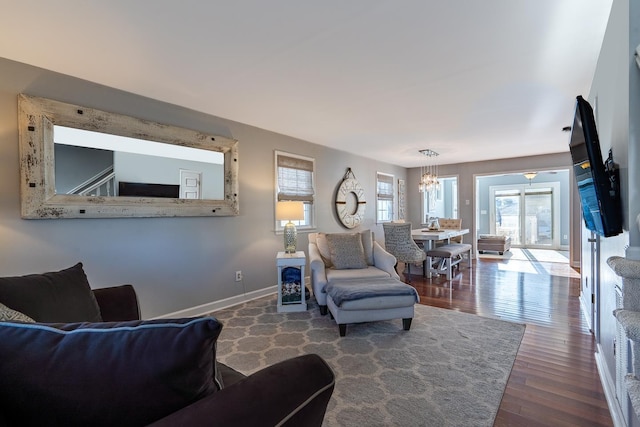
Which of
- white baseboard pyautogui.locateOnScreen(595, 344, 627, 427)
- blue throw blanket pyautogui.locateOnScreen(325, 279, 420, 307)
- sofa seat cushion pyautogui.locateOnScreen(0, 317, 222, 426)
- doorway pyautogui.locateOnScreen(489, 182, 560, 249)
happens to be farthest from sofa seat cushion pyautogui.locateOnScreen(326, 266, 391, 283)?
doorway pyautogui.locateOnScreen(489, 182, 560, 249)

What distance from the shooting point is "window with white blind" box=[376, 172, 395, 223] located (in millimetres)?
6668

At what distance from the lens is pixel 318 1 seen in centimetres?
165

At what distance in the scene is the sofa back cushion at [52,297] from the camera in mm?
1204

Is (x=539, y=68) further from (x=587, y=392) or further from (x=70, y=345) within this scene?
(x=70, y=345)

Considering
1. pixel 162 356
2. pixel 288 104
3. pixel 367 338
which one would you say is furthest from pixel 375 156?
pixel 162 356

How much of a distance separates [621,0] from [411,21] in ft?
3.19

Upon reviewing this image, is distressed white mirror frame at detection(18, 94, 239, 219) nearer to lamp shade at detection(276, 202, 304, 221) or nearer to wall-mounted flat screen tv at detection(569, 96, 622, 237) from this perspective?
lamp shade at detection(276, 202, 304, 221)

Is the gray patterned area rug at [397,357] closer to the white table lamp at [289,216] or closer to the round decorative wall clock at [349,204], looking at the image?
the white table lamp at [289,216]

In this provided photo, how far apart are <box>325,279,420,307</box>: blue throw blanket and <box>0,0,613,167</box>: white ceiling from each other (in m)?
1.86

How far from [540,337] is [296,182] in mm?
3438

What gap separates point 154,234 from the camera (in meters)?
3.00

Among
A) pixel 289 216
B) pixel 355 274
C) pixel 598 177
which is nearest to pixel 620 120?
pixel 598 177

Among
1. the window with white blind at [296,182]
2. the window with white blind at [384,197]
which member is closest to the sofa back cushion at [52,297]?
the window with white blind at [296,182]

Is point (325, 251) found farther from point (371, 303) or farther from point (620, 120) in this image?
point (620, 120)
